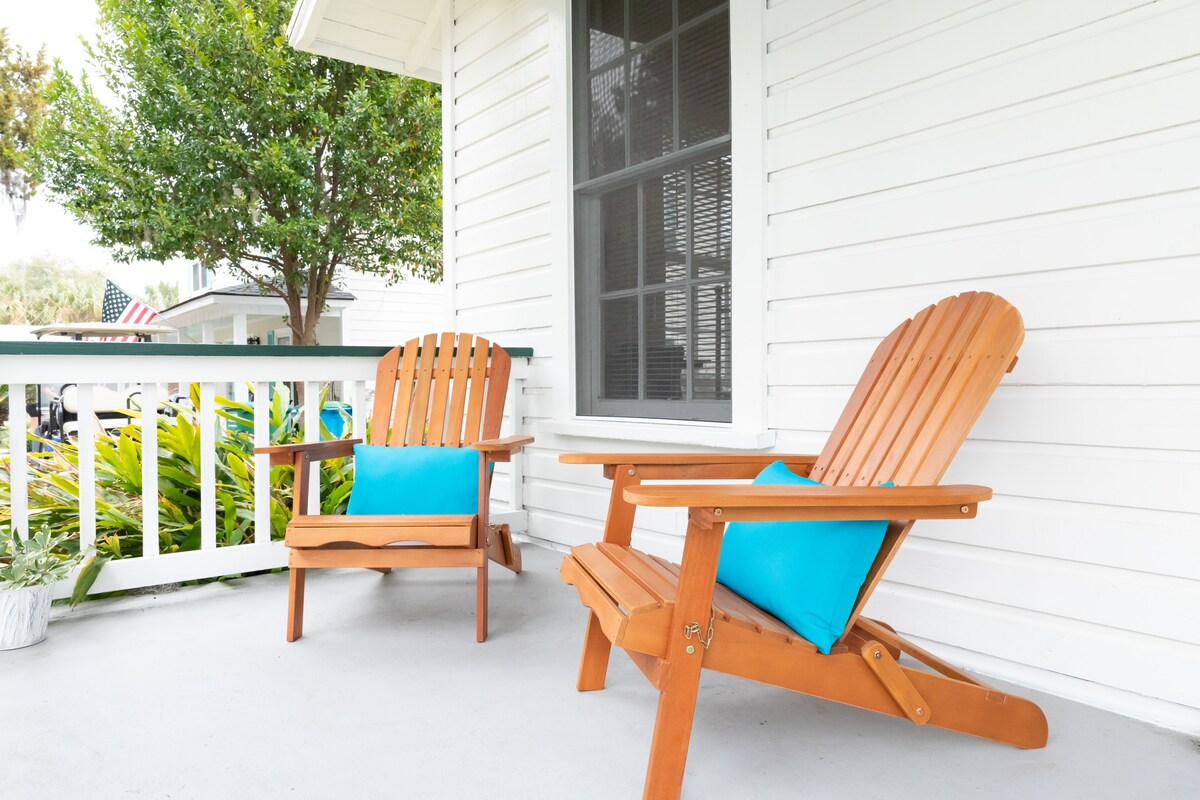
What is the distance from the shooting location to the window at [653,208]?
2.94m

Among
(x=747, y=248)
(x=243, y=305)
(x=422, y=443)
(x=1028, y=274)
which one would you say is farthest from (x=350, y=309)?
(x=1028, y=274)

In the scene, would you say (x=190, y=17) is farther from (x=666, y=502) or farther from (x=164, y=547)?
(x=666, y=502)

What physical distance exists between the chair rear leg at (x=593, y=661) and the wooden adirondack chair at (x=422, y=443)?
502mm

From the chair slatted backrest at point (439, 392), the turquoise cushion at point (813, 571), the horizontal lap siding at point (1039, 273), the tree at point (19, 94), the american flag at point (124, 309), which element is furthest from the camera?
the tree at point (19, 94)

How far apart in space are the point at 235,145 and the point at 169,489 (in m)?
7.25

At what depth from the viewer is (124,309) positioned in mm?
11070

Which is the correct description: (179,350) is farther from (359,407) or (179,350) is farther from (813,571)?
(813,571)

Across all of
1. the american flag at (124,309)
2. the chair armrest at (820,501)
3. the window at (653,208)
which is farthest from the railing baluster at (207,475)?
the american flag at (124,309)

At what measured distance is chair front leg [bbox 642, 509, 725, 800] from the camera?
1456 mm

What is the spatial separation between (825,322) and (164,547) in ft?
8.86

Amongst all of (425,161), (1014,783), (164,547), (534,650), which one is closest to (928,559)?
(1014,783)

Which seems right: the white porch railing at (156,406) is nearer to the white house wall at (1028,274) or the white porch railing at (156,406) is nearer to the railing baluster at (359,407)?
the railing baluster at (359,407)

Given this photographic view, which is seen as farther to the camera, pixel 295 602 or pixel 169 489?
pixel 169 489

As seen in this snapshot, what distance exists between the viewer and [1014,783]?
1584 mm
